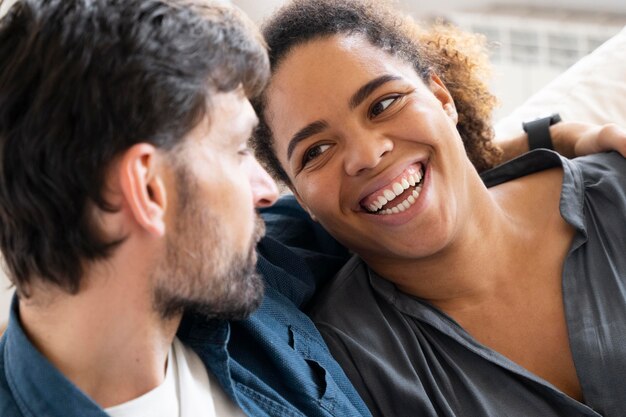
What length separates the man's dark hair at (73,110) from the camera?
1.04m

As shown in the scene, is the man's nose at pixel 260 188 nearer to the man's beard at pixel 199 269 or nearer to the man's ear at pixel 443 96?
the man's beard at pixel 199 269

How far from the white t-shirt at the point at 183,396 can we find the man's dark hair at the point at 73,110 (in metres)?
0.16

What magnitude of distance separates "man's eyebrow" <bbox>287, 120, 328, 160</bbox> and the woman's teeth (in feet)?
0.46

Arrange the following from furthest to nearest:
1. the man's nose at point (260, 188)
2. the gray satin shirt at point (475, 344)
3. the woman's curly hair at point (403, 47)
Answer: the woman's curly hair at point (403, 47) → the gray satin shirt at point (475, 344) → the man's nose at point (260, 188)

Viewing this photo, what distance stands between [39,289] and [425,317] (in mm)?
652

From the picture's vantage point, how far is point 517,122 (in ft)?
6.38

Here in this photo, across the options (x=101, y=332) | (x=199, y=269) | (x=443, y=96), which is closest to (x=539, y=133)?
(x=443, y=96)

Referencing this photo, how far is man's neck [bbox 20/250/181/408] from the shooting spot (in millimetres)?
1077

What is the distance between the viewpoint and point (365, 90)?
1463mm

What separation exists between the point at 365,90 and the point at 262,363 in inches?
17.7

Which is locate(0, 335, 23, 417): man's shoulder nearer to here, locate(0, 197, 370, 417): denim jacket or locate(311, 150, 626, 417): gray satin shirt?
locate(0, 197, 370, 417): denim jacket

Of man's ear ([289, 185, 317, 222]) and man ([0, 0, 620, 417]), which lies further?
man's ear ([289, 185, 317, 222])

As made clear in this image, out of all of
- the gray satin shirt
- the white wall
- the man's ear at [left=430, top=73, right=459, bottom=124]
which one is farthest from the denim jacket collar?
the white wall

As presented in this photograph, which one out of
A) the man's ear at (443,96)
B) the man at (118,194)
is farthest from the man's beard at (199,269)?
the man's ear at (443,96)
